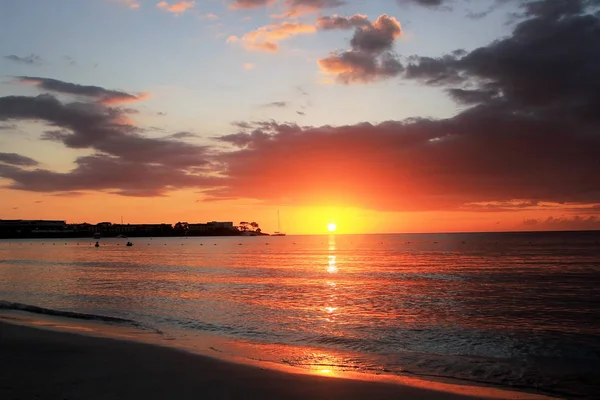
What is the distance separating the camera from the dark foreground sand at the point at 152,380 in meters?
11.3

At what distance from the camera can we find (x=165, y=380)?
41.3 ft

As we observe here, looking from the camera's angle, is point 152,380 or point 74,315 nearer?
point 152,380

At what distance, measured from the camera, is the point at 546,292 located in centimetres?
3759

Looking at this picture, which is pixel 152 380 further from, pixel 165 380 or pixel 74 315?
pixel 74 315

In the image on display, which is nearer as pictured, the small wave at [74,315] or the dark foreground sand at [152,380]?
the dark foreground sand at [152,380]

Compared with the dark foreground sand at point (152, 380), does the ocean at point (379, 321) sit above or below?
below

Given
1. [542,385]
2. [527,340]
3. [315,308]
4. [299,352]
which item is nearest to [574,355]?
[527,340]

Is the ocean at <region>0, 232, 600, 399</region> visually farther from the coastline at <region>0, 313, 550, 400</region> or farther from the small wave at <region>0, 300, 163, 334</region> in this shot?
the coastline at <region>0, 313, 550, 400</region>

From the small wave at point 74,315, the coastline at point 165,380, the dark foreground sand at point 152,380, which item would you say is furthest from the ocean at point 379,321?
the dark foreground sand at point 152,380

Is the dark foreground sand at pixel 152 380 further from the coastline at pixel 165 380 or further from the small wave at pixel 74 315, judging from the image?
the small wave at pixel 74 315

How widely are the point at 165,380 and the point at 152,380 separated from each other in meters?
0.34

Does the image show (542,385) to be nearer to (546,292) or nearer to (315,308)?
(315,308)

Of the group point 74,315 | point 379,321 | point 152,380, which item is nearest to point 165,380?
point 152,380

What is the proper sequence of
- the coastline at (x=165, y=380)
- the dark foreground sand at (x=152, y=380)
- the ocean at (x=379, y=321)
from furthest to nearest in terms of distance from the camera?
the ocean at (x=379, y=321) < the coastline at (x=165, y=380) < the dark foreground sand at (x=152, y=380)
